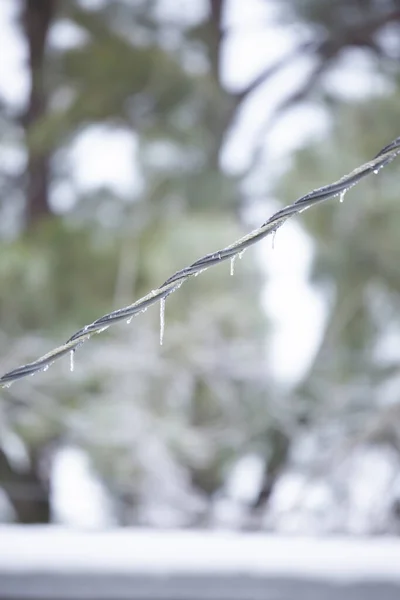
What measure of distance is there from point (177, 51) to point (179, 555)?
75.9 inches

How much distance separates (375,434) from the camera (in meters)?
2.15

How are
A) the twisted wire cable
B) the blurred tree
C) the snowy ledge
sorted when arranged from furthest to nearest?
the blurred tree
the snowy ledge
the twisted wire cable

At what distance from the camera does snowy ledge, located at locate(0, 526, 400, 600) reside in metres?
0.79

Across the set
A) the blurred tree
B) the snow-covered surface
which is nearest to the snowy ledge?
the snow-covered surface

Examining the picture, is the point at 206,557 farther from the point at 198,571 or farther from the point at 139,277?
the point at 139,277

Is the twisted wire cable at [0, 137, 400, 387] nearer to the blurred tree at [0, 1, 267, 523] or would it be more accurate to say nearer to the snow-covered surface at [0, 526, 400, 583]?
the snow-covered surface at [0, 526, 400, 583]

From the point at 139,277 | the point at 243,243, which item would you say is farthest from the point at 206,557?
the point at 139,277

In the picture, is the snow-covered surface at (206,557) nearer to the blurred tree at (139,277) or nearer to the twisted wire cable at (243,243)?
the twisted wire cable at (243,243)

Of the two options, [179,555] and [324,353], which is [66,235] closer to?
[324,353]

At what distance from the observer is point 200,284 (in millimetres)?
2197

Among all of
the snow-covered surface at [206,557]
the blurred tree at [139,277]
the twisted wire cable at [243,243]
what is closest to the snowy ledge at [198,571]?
the snow-covered surface at [206,557]

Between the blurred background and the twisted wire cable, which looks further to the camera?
the blurred background

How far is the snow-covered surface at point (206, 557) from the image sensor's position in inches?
31.2

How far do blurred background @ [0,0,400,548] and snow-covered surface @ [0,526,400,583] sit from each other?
4.13 feet
